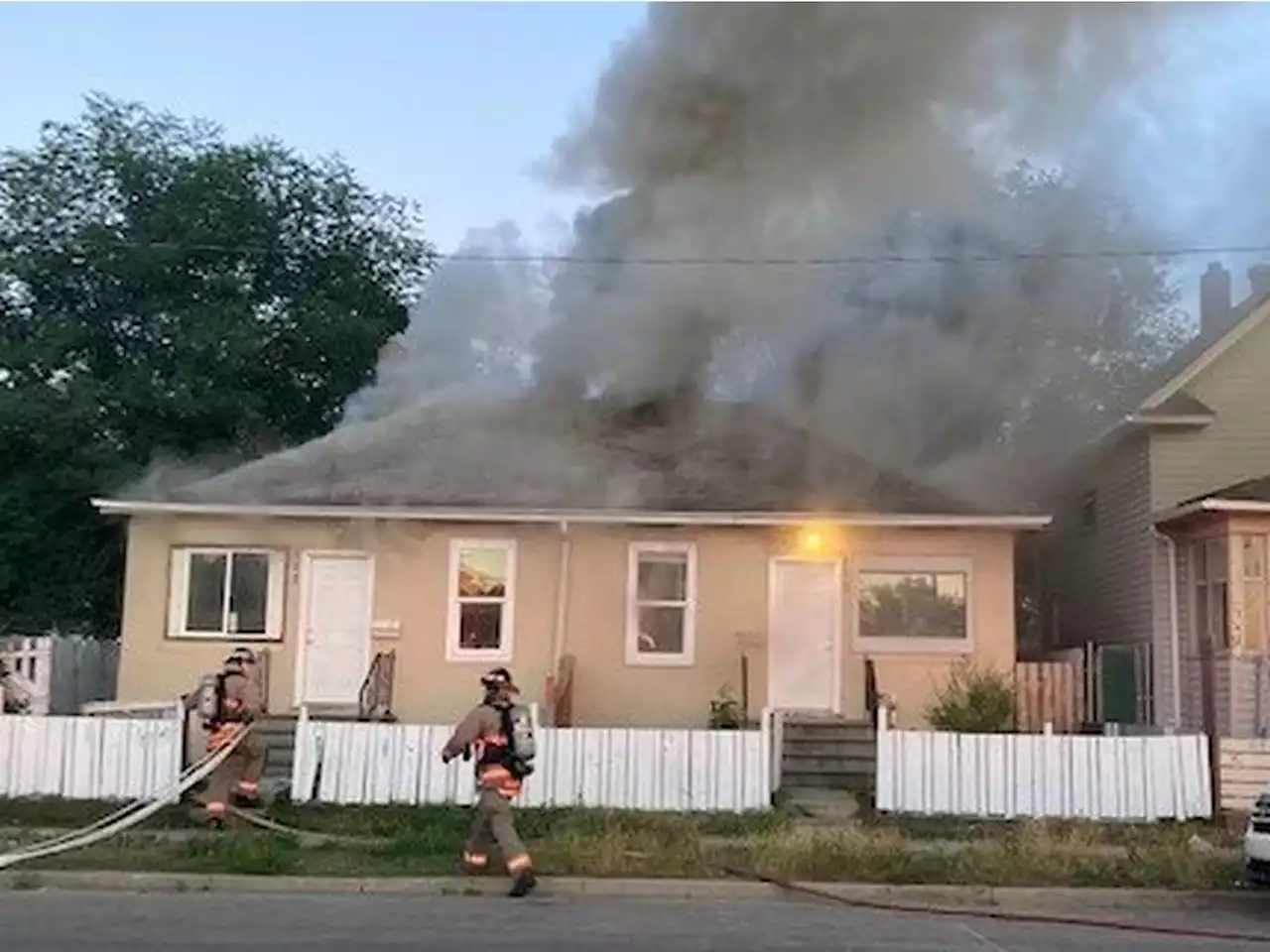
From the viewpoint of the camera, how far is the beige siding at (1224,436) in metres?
19.2

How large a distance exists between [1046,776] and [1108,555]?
27.2 ft

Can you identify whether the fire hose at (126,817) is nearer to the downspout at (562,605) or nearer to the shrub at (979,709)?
the downspout at (562,605)

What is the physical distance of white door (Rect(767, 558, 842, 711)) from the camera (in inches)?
706

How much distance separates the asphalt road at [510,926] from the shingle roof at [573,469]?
303 inches

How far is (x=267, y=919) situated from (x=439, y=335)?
48.1 ft

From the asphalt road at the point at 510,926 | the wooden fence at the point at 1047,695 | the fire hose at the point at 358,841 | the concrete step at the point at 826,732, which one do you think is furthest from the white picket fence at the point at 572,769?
the wooden fence at the point at 1047,695

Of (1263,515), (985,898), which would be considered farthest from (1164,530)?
(985,898)

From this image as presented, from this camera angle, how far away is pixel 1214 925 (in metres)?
10.1

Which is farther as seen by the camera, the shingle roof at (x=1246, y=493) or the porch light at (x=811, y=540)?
the porch light at (x=811, y=540)

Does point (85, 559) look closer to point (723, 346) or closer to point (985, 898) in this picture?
point (723, 346)

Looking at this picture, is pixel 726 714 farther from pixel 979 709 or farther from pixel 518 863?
pixel 518 863

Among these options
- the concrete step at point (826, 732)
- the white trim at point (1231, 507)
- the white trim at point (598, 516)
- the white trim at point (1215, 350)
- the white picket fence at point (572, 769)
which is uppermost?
the white trim at point (1215, 350)

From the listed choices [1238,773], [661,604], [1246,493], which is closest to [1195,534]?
[1246,493]

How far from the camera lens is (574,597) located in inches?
717
